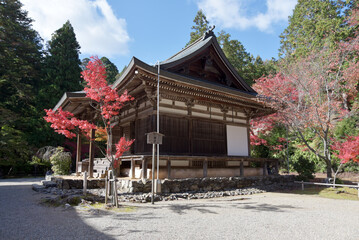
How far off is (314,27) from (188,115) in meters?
22.5

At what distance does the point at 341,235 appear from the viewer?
4398mm

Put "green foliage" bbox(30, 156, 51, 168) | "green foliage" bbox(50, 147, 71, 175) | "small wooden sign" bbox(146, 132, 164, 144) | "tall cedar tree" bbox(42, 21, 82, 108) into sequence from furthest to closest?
"tall cedar tree" bbox(42, 21, 82, 108), "green foliage" bbox(30, 156, 51, 168), "green foliage" bbox(50, 147, 71, 175), "small wooden sign" bbox(146, 132, 164, 144)

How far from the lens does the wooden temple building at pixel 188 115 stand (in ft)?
32.0

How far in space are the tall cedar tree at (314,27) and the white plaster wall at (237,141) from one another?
13281 mm

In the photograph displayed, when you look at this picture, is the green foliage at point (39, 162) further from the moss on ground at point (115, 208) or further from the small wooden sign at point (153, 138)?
the small wooden sign at point (153, 138)

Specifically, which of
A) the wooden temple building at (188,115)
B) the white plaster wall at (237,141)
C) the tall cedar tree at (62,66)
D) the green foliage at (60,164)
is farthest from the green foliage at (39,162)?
the white plaster wall at (237,141)

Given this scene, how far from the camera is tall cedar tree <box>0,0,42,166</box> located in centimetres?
2103

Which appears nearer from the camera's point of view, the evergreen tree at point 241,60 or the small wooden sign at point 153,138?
the small wooden sign at point 153,138

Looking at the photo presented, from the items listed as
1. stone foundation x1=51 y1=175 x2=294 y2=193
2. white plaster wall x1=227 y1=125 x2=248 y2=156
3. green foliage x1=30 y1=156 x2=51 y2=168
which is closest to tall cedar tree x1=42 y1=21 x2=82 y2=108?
green foliage x1=30 y1=156 x2=51 y2=168

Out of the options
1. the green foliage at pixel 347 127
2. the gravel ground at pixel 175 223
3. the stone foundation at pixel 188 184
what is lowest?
the gravel ground at pixel 175 223

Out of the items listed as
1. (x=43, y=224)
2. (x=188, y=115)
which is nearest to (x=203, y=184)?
(x=188, y=115)

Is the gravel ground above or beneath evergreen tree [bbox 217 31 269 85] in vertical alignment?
beneath

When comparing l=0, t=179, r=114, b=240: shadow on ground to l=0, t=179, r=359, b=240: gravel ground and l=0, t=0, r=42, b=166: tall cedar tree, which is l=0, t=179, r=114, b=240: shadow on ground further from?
l=0, t=0, r=42, b=166: tall cedar tree

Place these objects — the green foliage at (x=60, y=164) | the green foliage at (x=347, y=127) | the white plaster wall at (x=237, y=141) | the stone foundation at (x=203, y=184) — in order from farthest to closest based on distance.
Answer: the green foliage at (x=347, y=127)
the green foliage at (x=60, y=164)
the white plaster wall at (x=237, y=141)
the stone foundation at (x=203, y=184)
